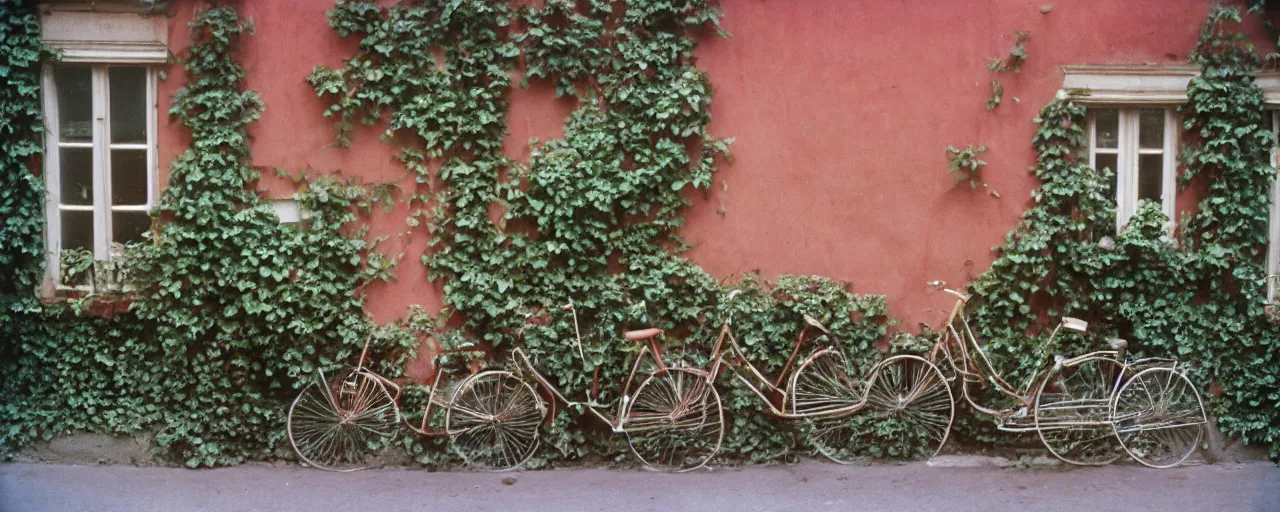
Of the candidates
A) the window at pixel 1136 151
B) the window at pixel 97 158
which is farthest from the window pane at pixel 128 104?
the window at pixel 1136 151

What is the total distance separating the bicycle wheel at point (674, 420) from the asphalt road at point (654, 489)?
167 millimetres

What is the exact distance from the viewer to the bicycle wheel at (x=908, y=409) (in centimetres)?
666

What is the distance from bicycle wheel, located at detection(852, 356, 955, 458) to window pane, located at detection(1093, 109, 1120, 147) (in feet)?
6.82

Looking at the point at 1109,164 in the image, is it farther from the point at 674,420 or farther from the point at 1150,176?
the point at 674,420

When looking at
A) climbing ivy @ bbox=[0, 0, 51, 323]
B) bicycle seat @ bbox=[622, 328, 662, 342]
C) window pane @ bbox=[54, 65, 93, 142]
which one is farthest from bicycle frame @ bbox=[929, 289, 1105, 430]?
climbing ivy @ bbox=[0, 0, 51, 323]

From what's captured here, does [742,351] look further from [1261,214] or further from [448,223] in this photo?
[1261,214]

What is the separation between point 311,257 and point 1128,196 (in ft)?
18.8

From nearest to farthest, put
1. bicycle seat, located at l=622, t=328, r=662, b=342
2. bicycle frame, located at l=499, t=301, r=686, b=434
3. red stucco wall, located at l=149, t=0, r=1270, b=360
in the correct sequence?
bicycle seat, located at l=622, t=328, r=662, b=342, bicycle frame, located at l=499, t=301, r=686, b=434, red stucco wall, located at l=149, t=0, r=1270, b=360

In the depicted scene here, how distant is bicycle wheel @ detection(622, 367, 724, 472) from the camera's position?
21.4 feet

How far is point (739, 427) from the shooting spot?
674 cm

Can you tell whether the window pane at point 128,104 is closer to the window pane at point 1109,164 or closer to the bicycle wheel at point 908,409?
the bicycle wheel at point 908,409

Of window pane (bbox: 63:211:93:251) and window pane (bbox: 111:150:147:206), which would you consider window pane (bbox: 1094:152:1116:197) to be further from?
window pane (bbox: 63:211:93:251)

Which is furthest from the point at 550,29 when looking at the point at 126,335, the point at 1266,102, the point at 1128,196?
the point at 1266,102

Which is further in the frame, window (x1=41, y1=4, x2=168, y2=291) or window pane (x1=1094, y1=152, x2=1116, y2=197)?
window pane (x1=1094, y1=152, x2=1116, y2=197)
